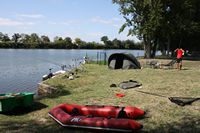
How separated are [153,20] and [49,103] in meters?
32.9

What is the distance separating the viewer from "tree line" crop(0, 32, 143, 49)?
147625 millimetres

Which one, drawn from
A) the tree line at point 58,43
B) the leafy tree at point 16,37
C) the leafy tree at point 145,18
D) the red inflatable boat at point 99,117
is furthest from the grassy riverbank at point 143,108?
the leafy tree at point 16,37

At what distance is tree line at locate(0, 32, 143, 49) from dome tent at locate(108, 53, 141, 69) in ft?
365

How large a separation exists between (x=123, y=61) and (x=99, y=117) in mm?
19674

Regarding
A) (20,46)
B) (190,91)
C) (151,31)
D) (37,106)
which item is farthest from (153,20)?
(20,46)

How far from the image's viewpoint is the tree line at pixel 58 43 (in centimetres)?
14762

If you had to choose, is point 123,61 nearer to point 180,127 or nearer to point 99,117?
point 99,117

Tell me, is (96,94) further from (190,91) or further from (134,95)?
(190,91)

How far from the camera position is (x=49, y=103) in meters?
13.6

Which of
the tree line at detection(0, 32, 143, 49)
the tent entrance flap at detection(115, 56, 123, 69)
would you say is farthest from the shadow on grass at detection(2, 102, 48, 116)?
the tree line at detection(0, 32, 143, 49)

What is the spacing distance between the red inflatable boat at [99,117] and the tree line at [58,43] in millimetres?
130734

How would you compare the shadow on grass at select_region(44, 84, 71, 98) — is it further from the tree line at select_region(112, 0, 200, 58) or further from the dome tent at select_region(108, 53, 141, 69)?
the tree line at select_region(112, 0, 200, 58)

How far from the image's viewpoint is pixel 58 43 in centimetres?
15612

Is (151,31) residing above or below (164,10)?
below
